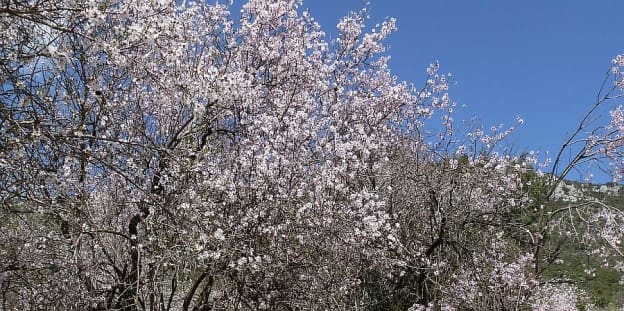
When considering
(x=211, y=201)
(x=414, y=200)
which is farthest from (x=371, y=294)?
(x=211, y=201)

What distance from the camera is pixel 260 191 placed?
6488 millimetres

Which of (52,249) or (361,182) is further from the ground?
(361,182)

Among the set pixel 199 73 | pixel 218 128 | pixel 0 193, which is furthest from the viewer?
pixel 218 128

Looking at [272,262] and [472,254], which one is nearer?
[272,262]

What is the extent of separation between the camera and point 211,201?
6.34m

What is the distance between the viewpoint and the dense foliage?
467 cm

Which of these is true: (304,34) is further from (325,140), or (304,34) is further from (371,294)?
(371,294)

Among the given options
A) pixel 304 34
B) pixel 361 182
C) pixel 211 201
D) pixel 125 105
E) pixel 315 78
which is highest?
pixel 304 34

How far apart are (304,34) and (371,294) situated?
3.60m

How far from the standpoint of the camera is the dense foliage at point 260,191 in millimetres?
4668

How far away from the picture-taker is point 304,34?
27.1 feet

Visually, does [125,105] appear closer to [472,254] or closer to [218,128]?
[218,128]

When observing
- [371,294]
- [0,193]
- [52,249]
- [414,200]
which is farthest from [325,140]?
[0,193]

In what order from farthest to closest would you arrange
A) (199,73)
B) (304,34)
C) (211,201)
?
(304,34) < (211,201) < (199,73)
